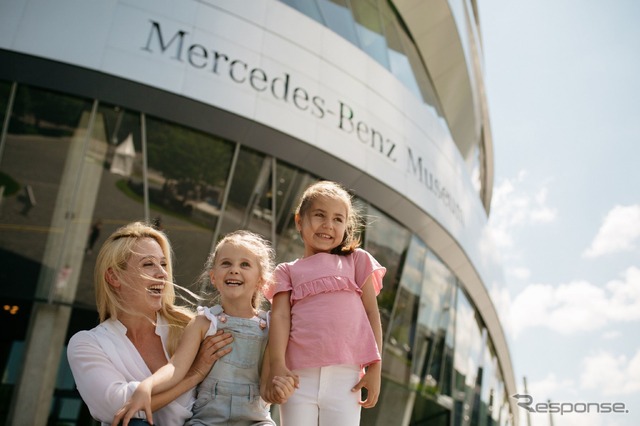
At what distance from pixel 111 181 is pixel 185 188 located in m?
0.95

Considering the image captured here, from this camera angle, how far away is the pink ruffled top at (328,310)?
115 inches

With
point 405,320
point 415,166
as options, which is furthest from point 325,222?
point 405,320

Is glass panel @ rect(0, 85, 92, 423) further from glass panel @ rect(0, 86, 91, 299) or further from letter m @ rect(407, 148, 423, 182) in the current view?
letter m @ rect(407, 148, 423, 182)

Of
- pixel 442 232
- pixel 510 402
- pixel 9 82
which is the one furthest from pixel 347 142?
pixel 510 402

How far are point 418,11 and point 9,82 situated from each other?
9339mm

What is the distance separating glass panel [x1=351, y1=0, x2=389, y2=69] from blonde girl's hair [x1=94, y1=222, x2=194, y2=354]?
8314 mm

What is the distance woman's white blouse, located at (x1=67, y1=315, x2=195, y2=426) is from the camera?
95.2 inches

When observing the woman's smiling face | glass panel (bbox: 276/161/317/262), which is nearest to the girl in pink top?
the woman's smiling face

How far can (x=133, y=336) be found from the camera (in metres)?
2.76

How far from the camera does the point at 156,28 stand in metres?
7.83

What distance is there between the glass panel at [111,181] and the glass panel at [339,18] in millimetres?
3811

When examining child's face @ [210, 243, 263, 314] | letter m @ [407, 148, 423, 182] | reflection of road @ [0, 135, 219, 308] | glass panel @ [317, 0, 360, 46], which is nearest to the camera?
child's face @ [210, 243, 263, 314]

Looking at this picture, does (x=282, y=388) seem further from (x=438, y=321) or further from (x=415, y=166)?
(x=438, y=321)

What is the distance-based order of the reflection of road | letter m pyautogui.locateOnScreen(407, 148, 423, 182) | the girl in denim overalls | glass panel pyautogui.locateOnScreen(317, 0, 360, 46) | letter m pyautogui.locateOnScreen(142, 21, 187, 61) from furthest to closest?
letter m pyautogui.locateOnScreen(407, 148, 423, 182), glass panel pyautogui.locateOnScreen(317, 0, 360, 46), letter m pyautogui.locateOnScreen(142, 21, 187, 61), the reflection of road, the girl in denim overalls
